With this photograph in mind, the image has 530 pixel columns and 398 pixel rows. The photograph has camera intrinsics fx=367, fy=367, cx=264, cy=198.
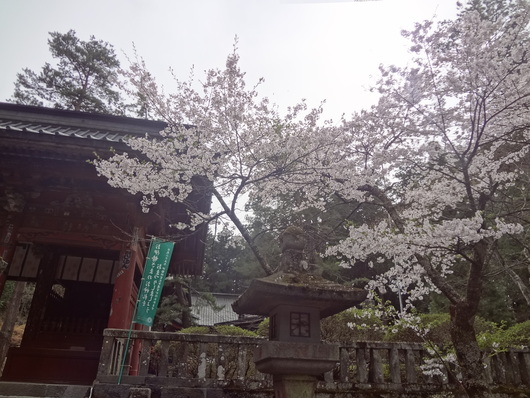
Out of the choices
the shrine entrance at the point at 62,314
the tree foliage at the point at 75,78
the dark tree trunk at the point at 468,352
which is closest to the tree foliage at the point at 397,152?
the dark tree trunk at the point at 468,352

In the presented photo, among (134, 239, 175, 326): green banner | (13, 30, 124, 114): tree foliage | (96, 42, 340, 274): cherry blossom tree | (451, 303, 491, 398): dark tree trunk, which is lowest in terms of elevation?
(451, 303, 491, 398): dark tree trunk

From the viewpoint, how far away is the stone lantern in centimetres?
438

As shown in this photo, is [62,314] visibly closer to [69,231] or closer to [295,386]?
[69,231]

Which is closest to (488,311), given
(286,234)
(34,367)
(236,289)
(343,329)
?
(343,329)

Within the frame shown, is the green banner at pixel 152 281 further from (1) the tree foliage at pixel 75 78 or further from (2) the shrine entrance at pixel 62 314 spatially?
(1) the tree foliage at pixel 75 78

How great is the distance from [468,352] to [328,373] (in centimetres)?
258

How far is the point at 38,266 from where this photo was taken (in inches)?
423

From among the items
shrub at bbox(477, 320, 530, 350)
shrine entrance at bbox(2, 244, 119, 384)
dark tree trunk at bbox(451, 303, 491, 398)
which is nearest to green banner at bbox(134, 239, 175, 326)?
shrine entrance at bbox(2, 244, 119, 384)

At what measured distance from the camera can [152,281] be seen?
7.16m

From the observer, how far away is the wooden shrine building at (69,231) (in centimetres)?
687

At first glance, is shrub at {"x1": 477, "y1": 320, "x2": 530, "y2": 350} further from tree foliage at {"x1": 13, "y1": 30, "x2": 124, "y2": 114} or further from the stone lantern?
tree foliage at {"x1": 13, "y1": 30, "x2": 124, "y2": 114}

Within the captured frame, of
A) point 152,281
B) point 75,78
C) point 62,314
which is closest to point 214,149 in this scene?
point 152,281

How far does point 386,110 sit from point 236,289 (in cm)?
4466

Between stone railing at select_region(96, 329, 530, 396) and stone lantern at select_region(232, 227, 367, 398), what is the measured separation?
7.25 feet
